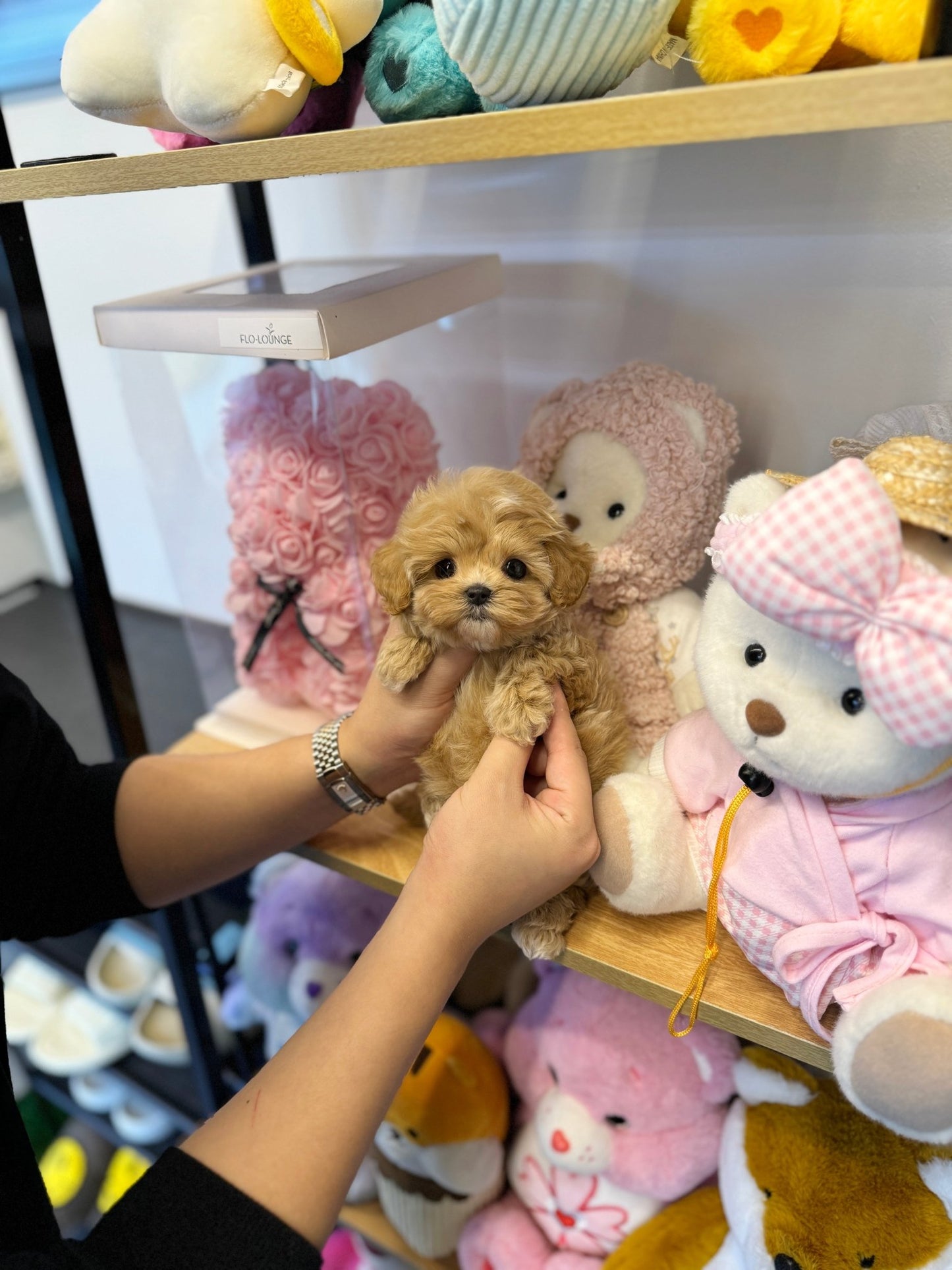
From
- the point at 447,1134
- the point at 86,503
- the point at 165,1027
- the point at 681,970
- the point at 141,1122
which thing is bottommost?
the point at 141,1122

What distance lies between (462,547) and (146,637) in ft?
3.90

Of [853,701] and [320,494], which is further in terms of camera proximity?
[320,494]

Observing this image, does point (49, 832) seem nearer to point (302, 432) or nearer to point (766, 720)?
point (302, 432)

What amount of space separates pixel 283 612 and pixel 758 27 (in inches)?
24.9

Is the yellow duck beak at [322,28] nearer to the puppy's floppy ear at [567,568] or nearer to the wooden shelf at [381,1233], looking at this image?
the puppy's floppy ear at [567,568]

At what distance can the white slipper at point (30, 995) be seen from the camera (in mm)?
1459

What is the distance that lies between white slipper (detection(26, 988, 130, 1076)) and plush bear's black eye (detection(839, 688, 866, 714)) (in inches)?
51.5

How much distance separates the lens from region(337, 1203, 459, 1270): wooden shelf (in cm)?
103

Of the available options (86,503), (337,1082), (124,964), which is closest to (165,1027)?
(124,964)

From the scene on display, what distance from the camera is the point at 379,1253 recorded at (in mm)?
1111

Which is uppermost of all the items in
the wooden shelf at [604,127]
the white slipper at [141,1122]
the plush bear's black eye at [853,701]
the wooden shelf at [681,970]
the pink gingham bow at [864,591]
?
the wooden shelf at [604,127]

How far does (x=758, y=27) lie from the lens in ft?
1.63

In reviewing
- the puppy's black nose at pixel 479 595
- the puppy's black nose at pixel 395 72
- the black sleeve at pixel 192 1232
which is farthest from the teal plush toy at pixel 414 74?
the black sleeve at pixel 192 1232

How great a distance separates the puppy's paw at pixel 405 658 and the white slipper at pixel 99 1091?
109 cm
